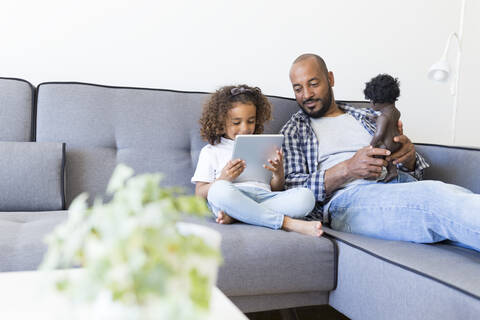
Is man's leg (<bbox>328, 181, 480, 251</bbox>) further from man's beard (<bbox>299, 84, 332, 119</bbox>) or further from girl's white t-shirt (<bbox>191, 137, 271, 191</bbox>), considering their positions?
man's beard (<bbox>299, 84, 332, 119</bbox>)

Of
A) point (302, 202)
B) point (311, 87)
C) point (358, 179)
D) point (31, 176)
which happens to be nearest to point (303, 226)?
point (302, 202)

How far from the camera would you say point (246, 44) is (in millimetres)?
2430

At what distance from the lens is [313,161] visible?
191cm

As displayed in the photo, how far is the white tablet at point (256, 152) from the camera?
1646 millimetres

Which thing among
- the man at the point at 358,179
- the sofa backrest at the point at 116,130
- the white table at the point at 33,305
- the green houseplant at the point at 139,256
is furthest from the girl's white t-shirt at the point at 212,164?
the green houseplant at the point at 139,256

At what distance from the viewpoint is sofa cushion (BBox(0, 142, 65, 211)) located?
5.26 feet

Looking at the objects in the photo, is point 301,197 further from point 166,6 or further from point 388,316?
point 166,6

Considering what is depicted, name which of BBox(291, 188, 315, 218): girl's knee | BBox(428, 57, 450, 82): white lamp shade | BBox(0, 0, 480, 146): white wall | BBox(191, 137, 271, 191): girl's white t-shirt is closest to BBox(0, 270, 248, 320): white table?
Result: BBox(291, 188, 315, 218): girl's knee

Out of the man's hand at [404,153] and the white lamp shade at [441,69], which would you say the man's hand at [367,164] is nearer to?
the man's hand at [404,153]

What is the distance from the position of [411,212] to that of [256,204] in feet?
1.62

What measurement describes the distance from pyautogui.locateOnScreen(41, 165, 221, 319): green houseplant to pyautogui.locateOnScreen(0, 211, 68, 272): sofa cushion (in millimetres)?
814

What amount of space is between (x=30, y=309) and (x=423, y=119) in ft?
9.08

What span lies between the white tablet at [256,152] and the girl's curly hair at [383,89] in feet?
1.24

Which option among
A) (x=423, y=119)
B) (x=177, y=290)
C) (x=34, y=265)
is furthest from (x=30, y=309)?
(x=423, y=119)
